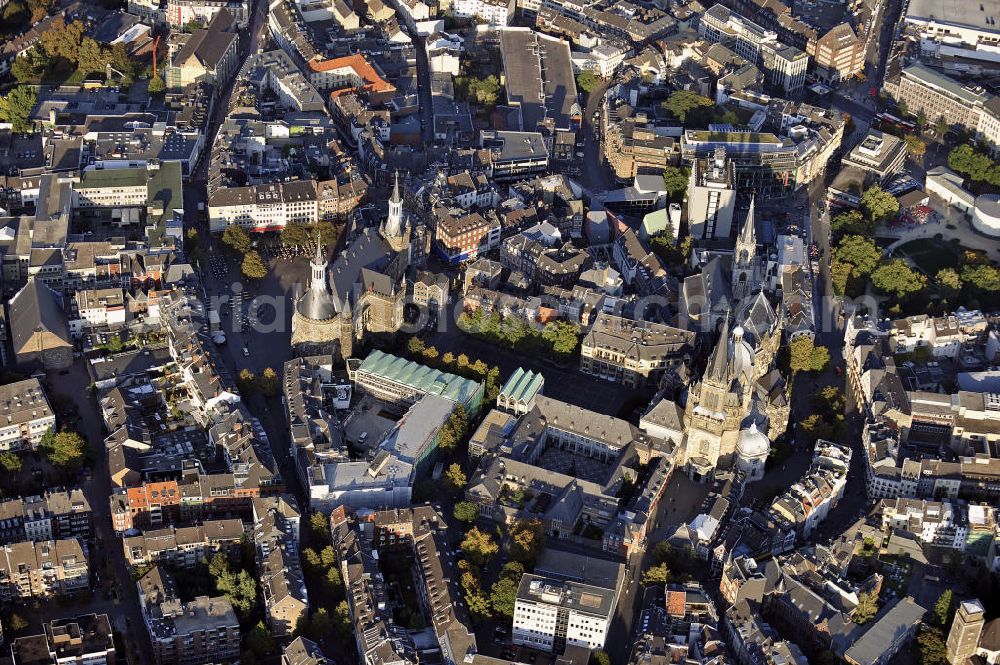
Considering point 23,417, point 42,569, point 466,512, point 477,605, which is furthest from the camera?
point 23,417

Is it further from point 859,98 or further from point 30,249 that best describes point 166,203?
point 859,98

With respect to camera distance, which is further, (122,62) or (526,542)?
(122,62)

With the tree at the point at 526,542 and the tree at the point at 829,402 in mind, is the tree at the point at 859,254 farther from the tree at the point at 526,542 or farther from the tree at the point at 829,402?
the tree at the point at 526,542


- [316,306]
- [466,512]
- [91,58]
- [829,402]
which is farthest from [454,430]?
[91,58]

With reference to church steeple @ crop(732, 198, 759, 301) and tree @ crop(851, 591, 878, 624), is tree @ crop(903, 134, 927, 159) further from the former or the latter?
tree @ crop(851, 591, 878, 624)

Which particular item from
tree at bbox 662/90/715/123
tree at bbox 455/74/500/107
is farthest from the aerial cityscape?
tree at bbox 455/74/500/107

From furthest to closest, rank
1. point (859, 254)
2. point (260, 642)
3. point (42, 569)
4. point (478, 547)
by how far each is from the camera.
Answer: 1. point (859, 254)
2. point (478, 547)
3. point (42, 569)
4. point (260, 642)

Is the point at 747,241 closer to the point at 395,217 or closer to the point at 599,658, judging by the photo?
the point at 395,217
